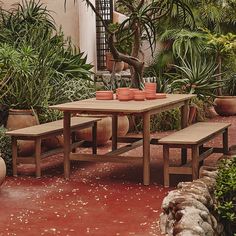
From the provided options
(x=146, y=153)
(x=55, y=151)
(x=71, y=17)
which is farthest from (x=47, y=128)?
(x=71, y=17)

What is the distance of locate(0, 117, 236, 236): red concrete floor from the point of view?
17.6ft

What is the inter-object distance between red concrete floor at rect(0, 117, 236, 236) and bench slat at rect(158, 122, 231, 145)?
0.46 m

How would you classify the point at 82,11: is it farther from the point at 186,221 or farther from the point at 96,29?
the point at 186,221

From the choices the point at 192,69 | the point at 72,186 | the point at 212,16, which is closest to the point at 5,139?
the point at 72,186

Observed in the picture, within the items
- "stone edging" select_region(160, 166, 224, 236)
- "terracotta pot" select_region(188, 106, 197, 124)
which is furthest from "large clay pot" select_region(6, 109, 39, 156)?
"stone edging" select_region(160, 166, 224, 236)

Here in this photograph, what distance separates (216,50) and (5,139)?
258 inches

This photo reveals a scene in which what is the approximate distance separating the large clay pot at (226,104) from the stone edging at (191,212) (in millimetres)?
7781

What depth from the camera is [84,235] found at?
5.15 meters

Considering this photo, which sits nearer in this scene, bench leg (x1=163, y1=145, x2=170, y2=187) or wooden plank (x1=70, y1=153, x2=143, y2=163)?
bench leg (x1=163, y1=145, x2=170, y2=187)

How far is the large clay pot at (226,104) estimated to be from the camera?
520 inches

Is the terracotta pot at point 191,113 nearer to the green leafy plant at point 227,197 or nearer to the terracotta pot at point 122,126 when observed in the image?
the terracotta pot at point 122,126

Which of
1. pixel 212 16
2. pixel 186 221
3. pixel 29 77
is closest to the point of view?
pixel 186 221

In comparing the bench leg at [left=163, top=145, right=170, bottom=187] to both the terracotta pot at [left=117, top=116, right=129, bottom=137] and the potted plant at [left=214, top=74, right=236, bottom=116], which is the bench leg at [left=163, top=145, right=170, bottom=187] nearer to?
the terracotta pot at [left=117, top=116, right=129, bottom=137]

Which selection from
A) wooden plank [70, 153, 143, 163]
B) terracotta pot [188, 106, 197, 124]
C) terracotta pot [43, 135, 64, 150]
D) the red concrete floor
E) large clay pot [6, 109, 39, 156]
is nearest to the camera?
the red concrete floor
